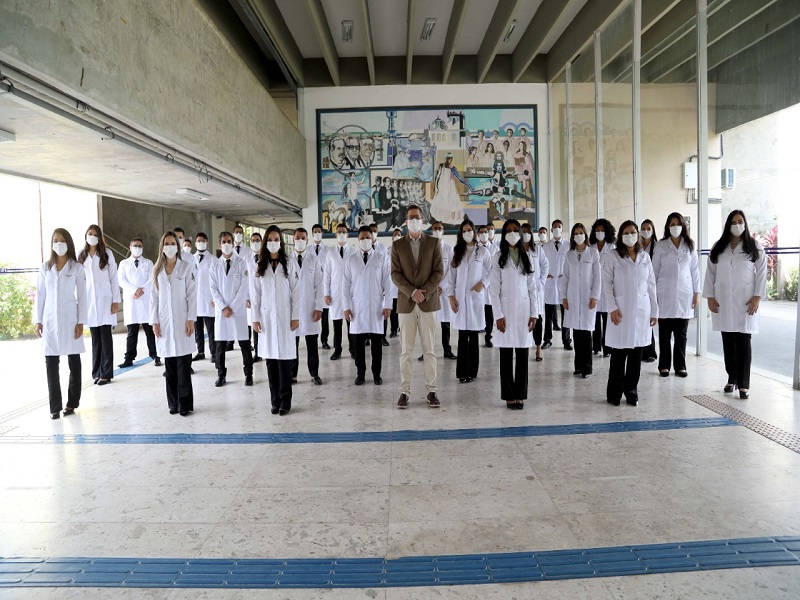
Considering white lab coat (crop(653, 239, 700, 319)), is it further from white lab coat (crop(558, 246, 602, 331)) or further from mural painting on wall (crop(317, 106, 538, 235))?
mural painting on wall (crop(317, 106, 538, 235))

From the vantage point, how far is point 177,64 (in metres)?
5.88

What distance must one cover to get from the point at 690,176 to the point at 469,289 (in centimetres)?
350

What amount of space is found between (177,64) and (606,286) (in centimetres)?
494

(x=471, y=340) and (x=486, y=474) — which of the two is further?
(x=471, y=340)

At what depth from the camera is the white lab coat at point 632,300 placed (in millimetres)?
4953

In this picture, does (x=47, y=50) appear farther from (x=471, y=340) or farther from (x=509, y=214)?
(x=509, y=214)

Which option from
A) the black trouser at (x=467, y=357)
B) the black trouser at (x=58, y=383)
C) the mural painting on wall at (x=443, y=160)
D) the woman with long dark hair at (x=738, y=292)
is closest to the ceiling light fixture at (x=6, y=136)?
the black trouser at (x=58, y=383)

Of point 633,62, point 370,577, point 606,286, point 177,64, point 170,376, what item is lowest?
point 370,577

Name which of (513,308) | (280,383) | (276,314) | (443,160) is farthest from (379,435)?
(443,160)

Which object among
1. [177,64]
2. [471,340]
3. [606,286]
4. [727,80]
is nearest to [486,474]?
[606,286]

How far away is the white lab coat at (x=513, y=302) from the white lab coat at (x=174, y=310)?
282 cm

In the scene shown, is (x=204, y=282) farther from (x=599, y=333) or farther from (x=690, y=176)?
(x=690, y=176)

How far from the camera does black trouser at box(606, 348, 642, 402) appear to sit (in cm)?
502

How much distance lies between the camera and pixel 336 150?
13781 mm
